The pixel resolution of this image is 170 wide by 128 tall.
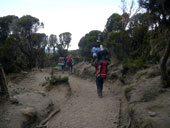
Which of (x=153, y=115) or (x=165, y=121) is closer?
(x=165, y=121)

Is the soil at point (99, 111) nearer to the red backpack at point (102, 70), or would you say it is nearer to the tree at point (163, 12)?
the tree at point (163, 12)

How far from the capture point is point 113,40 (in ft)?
44.4

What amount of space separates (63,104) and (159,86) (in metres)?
3.92

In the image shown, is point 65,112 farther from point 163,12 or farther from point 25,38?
point 25,38

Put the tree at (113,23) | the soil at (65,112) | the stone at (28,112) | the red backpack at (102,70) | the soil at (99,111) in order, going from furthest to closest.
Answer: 1. the tree at (113,23)
2. the red backpack at (102,70)
3. the stone at (28,112)
4. the soil at (65,112)
5. the soil at (99,111)

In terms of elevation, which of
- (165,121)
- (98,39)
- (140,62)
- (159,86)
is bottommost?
(165,121)

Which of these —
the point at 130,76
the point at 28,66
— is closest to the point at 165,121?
the point at 130,76

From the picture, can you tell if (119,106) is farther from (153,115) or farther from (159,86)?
(153,115)

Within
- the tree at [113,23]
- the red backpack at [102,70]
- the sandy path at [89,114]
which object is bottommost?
the sandy path at [89,114]

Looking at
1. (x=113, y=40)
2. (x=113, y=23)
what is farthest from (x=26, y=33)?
(x=113, y=40)

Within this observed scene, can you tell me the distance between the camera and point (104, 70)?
23.1 feet

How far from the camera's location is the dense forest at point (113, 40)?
8609mm

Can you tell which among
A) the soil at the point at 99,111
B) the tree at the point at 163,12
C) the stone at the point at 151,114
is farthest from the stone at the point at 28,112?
the tree at the point at 163,12

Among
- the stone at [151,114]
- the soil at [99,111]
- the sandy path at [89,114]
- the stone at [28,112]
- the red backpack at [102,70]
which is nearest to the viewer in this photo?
the stone at [151,114]
